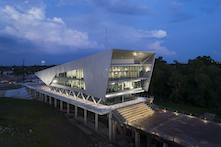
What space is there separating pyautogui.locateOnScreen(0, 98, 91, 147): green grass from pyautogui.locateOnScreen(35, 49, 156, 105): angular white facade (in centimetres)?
608

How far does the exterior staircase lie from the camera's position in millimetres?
18492

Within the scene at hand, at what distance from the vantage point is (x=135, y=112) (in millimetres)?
19984

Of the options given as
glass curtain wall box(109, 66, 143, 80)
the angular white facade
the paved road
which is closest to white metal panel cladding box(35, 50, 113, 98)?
the angular white facade

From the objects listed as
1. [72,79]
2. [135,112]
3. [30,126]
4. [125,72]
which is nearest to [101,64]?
[125,72]

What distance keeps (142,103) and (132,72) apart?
5774mm

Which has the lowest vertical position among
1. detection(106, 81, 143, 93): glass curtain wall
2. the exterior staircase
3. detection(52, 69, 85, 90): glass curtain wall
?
the exterior staircase

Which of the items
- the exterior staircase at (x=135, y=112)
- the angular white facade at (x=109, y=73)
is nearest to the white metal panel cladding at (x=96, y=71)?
the angular white facade at (x=109, y=73)

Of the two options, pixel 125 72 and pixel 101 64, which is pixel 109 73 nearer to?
pixel 101 64

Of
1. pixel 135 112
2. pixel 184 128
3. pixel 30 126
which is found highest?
pixel 135 112

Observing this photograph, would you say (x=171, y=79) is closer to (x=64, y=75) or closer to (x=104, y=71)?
(x=104, y=71)

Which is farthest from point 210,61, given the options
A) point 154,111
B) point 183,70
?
point 154,111

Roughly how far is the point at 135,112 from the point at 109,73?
717 cm

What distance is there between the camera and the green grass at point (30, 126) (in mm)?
15599

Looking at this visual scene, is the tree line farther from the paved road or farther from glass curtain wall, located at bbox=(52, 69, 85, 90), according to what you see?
glass curtain wall, located at bbox=(52, 69, 85, 90)
